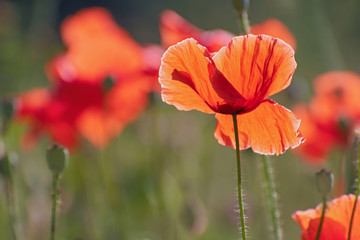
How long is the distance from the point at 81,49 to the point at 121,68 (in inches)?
4.5

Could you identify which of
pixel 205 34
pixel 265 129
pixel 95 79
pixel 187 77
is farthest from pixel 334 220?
pixel 95 79

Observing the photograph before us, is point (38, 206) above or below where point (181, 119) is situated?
below

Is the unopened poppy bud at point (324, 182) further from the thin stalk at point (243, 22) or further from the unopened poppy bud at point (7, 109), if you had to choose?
the unopened poppy bud at point (7, 109)

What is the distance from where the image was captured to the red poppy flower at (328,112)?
5.46ft

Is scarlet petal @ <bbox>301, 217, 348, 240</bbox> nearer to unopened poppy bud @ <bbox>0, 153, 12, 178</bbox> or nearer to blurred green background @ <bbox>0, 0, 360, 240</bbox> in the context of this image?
blurred green background @ <bbox>0, 0, 360, 240</bbox>

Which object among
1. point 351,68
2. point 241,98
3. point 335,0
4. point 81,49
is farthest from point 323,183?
point 351,68

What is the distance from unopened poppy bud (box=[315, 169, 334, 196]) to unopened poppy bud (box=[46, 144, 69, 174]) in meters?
0.34

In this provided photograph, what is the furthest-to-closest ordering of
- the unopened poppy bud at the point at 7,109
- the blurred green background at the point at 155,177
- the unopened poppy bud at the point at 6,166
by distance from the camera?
1. the blurred green background at the point at 155,177
2. the unopened poppy bud at the point at 7,109
3. the unopened poppy bud at the point at 6,166

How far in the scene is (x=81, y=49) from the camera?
1773 mm

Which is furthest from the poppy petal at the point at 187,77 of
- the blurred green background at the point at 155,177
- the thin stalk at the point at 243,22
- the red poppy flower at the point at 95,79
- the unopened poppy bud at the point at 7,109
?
the red poppy flower at the point at 95,79

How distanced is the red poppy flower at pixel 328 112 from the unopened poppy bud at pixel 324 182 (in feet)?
2.43

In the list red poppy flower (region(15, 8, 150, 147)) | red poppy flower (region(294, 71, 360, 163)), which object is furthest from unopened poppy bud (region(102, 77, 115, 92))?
Answer: red poppy flower (region(294, 71, 360, 163))

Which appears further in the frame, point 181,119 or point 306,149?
point 181,119

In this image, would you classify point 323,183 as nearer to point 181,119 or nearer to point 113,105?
point 113,105
